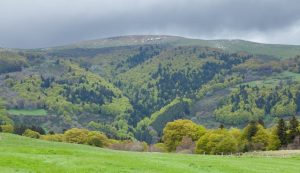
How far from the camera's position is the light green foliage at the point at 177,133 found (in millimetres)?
161250

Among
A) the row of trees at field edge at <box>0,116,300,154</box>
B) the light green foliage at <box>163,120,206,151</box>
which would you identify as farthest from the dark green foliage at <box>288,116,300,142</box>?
the light green foliage at <box>163,120,206,151</box>

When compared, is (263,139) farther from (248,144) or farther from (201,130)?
(201,130)

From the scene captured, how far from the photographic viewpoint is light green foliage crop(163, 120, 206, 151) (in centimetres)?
16125

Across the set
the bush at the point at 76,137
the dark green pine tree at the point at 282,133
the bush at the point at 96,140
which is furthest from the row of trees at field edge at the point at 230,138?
the bush at the point at 76,137

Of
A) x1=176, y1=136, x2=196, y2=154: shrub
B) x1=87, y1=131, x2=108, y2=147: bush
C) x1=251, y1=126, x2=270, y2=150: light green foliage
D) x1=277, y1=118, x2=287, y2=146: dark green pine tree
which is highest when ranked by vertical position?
x1=277, y1=118, x2=287, y2=146: dark green pine tree

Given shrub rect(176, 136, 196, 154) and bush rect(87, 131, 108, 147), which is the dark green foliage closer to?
shrub rect(176, 136, 196, 154)

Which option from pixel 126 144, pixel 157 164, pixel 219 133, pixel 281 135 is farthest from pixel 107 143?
pixel 157 164

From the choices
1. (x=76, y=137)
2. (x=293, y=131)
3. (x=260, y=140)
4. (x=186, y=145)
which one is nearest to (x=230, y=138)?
(x=260, y=140)

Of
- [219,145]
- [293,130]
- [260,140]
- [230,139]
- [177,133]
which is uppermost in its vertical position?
[293,130]

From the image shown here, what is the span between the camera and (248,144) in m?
149

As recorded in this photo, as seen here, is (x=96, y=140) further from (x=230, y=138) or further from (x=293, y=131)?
(x=293, y=131)

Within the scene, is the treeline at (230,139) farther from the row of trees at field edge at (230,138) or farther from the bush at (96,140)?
the bush at (96,140)

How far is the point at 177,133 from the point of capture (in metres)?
162

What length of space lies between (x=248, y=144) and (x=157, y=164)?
104 meters
